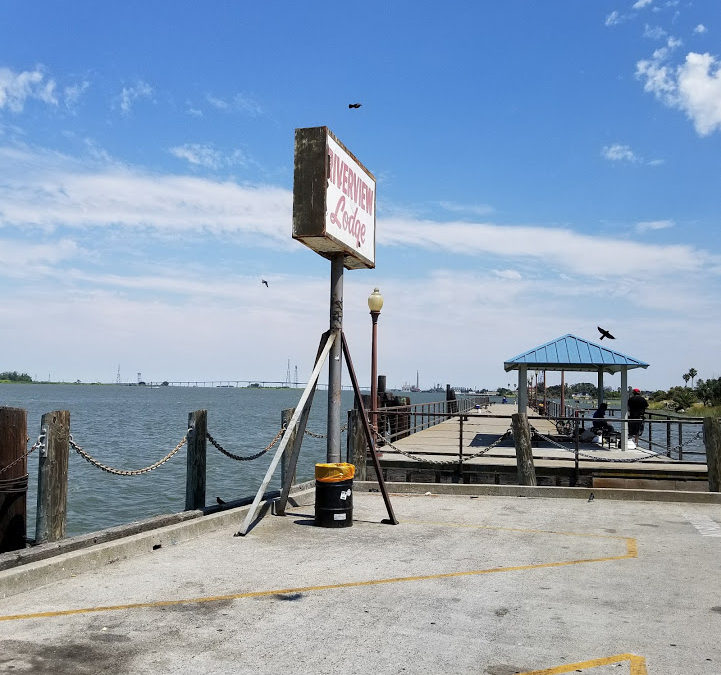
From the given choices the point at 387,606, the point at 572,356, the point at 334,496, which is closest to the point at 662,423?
the point at 572,356

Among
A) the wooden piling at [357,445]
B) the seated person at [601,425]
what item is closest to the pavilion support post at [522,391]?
the seated person at [601,425]

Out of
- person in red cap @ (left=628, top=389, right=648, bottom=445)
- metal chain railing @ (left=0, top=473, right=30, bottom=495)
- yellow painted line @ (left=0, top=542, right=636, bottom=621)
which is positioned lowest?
yellow painted line @ (left=0, top=542, right=636, bottom=621)

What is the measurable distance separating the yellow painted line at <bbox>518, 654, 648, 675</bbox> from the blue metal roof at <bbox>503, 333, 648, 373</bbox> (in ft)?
52.2

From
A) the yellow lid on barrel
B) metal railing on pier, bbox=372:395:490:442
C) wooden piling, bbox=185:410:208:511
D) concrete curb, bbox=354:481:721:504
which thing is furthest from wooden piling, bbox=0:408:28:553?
metal railing on pier, bbox=372:395:490:442

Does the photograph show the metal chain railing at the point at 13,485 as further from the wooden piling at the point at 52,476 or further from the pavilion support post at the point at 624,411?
the pavilion support post at the point at 624,411

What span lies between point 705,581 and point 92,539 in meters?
6.18

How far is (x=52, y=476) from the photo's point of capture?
8.03 meters

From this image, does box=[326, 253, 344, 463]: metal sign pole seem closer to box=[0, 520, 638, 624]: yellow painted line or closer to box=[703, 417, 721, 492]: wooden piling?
box=[0, 520, 638, 624]: yellow painted line

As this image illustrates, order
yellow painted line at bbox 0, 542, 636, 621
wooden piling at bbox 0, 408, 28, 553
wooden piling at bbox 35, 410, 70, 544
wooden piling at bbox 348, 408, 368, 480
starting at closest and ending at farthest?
yellow painted line at bbox 0, 542, 636, 621 < wooden piling at bbox 35, 410, 70, 544 < wooden piling at bbox 0, 408, 28, 553 < wooden piling at bbox 348, 408, 368, 480

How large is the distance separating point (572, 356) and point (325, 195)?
530 inches

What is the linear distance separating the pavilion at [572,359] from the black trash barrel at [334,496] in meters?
10.8

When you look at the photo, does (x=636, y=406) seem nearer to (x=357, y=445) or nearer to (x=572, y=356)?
(x=572, y=356)

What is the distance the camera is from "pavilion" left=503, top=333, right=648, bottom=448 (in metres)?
19.5

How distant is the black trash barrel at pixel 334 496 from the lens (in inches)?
353
